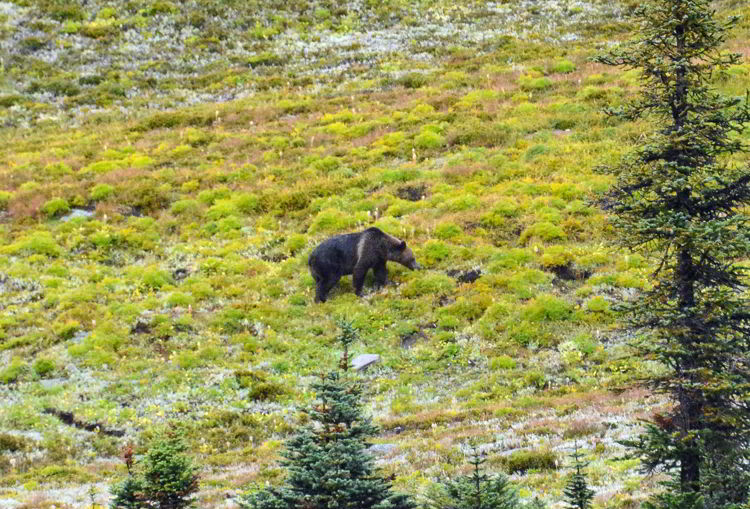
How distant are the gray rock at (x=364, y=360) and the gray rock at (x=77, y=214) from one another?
19.3 metres

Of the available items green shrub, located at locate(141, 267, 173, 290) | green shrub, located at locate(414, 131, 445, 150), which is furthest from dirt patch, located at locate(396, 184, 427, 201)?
green shrub, located at locate(141, 267, 173, 290)

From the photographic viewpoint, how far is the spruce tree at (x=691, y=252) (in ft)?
A: 36.6

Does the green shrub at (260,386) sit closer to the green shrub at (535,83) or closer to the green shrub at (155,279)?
the green shrub at (155,279)

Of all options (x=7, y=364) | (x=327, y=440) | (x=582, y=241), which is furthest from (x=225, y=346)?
(x=327, y=440)

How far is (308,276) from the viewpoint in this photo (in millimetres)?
30953

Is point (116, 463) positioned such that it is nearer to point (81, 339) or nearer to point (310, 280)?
point (81, 339)

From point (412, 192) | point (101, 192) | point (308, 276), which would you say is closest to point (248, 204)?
point (412, 192)

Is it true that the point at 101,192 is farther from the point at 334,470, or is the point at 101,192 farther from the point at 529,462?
the point at 334,470

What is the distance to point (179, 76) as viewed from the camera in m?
65.3

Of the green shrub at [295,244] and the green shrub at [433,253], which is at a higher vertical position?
the green shrub at [433,253]

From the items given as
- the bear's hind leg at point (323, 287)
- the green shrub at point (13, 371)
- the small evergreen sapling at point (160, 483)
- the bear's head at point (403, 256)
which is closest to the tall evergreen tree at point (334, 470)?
the small evergreen sapling at point (160, 483)

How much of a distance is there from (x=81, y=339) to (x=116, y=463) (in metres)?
8.42

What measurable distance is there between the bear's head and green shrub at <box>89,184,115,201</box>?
17962 mm

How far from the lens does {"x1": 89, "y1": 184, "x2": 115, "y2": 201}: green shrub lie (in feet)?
134
